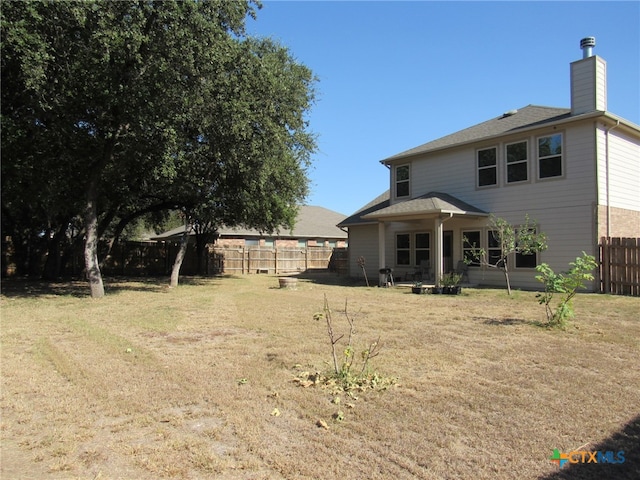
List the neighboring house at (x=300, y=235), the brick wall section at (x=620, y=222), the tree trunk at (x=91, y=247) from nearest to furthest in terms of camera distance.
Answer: the tree trunk at (x=91, y=247) < the brick wall section at (x=620, y=222) < the neighboring house at (x=300, y=235)

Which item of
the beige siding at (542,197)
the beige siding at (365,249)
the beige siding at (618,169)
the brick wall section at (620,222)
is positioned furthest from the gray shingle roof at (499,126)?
the beige siding at (365,249)

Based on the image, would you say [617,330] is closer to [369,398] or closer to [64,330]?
[369,398]

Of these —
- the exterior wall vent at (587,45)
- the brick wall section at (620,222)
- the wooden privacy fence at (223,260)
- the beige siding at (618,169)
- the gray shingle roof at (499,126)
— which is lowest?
the wooden privacy fence at (223,260)

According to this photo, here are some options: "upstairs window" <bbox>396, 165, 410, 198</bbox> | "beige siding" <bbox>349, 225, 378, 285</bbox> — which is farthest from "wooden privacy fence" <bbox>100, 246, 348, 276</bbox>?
"upstairs window" <bbox>396, 165, 410, 198</bbox>

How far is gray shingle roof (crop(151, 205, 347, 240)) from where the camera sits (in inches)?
1259

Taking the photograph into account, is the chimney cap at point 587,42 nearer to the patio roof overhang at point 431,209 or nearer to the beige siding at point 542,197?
the beige siding at point 542,197

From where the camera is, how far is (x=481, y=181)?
16.2 meters

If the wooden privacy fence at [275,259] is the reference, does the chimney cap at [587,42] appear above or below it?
above

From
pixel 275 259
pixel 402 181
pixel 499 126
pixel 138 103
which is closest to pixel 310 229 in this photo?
pixel 275 259

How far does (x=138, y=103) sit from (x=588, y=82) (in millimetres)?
13184

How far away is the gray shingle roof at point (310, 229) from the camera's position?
105 feet

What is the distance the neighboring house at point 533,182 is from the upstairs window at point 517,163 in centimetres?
3

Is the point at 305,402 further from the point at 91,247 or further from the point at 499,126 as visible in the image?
the point at 499,126

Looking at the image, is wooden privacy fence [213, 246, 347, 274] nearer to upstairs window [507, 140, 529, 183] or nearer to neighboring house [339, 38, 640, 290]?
neighboring house [339, 38, 640, 290]
